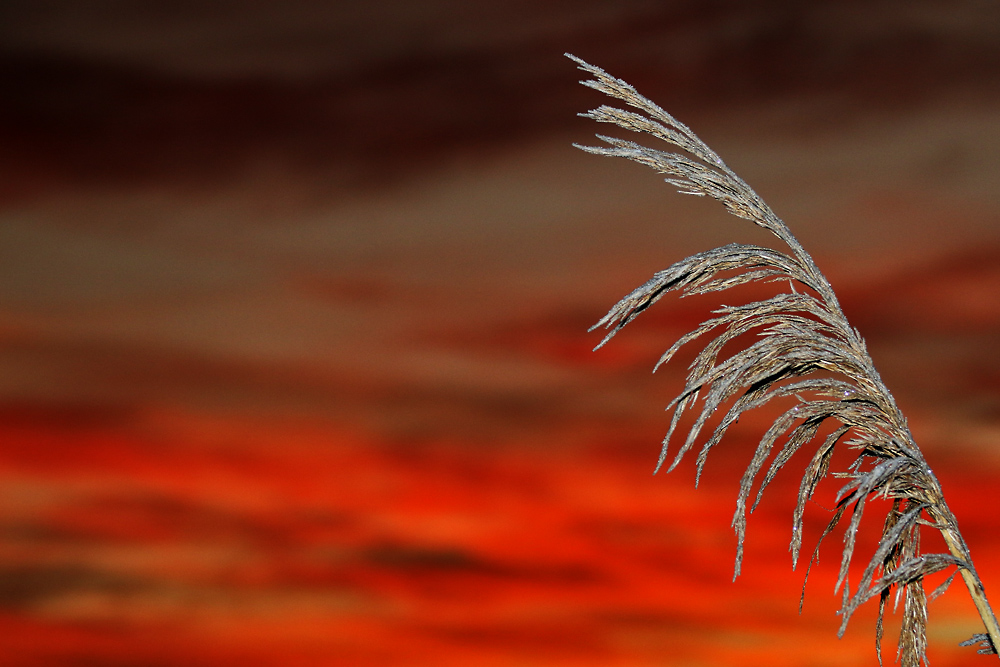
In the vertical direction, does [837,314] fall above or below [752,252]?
below

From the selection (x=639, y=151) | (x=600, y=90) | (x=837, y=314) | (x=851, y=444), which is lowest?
(x=851, y=444)

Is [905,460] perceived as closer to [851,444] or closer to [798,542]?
[851,444]

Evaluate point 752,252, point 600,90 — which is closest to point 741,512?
point 752,252

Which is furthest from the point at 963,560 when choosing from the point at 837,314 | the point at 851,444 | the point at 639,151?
the point at 639,151

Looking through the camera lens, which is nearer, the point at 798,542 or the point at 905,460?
the point at 905,460

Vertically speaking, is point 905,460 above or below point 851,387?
below

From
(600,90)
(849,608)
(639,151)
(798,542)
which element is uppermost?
(600,90)

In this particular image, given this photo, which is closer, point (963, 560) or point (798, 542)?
point (963, 560)

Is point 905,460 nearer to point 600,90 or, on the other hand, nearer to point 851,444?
point 851,444

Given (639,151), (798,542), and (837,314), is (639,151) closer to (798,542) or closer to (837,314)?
(837,314)
